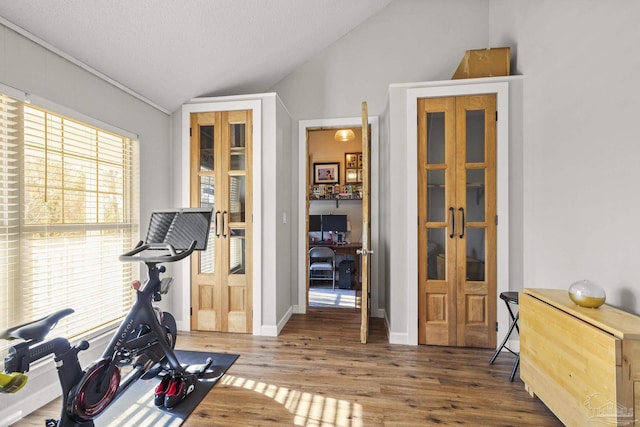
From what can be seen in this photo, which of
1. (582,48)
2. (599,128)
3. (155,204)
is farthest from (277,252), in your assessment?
(582,48)

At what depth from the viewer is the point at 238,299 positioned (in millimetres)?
3043

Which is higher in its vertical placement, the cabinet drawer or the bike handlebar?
the bike handlebar

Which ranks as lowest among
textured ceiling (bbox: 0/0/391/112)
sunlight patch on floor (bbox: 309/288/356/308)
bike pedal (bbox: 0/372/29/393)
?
sunlight patch on floor (bbox: 309/288/356/308)

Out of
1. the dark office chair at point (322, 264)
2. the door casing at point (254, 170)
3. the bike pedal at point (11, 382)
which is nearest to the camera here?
→ the bike pedal at point (11, 382)

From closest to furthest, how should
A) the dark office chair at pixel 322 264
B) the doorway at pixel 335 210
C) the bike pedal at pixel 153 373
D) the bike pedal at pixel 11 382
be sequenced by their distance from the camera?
the bike pedal at pixel 11 382 → the bike pedal at pixel 153 373 → the dark office chair at pixel 322 264 → the doorway at pixel 335 210

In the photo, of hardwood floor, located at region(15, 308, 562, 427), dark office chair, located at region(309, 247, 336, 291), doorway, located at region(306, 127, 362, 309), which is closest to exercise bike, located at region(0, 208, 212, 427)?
hardwood floor, located at region(15, 308, 562, 427)

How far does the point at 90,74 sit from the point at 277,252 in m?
2.09

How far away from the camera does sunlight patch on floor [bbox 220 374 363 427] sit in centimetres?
174

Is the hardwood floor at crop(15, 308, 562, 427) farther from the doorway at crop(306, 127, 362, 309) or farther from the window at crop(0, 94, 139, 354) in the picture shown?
the doorway at crop(306, 127, 362, 309)

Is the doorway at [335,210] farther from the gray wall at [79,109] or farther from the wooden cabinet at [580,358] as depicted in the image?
the wooden cabinet at [580,358]

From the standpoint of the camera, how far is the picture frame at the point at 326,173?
5.61 m

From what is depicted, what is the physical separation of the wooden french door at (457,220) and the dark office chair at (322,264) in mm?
Answer: 2247

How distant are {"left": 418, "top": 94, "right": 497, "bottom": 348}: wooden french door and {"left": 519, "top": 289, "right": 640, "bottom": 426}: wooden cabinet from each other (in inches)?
27.9

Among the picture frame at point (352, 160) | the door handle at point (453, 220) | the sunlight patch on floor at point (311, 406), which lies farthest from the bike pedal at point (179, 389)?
the picture frame at point (352, 160)
